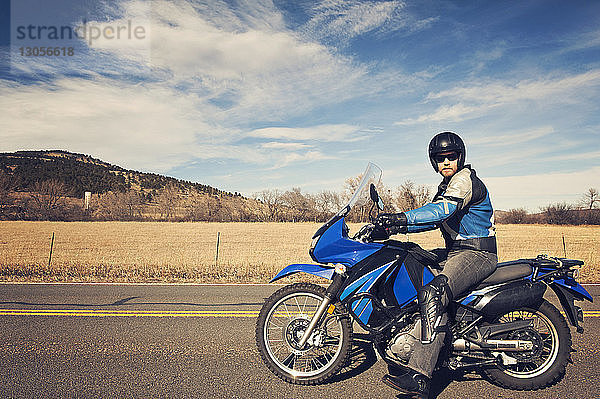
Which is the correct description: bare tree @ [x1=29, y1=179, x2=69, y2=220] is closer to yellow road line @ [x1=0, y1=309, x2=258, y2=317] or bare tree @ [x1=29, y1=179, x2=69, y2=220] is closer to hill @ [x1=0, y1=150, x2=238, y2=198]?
hill @ [x1=0, y1=150, x2=238, y2=198]

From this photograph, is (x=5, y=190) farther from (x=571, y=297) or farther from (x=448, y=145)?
(x=571, y=297)

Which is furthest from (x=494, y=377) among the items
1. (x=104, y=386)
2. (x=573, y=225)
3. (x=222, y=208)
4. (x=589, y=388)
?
(x=222, y=208)

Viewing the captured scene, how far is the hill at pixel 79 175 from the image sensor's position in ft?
333

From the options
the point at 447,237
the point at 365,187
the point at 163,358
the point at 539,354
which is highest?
the point at 365,187

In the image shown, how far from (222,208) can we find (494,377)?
71.4 metres

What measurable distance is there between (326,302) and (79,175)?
130m

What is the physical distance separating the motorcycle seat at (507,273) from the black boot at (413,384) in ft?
3.19

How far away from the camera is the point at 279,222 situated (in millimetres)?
61438

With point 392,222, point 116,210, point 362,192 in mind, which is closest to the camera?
point 392,222

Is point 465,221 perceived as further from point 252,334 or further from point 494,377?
point 252,334

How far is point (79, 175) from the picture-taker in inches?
4719

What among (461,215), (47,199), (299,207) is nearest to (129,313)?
(461,215)

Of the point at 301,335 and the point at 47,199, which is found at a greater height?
the point at 47,199

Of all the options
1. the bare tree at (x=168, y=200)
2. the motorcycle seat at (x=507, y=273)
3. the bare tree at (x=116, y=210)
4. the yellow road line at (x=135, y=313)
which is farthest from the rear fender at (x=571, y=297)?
the bare tree at (x=168, y=200)
